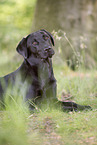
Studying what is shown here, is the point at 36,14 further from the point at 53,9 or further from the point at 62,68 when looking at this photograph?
the point at 62,68

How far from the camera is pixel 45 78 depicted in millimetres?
3744

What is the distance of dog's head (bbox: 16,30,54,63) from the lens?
3498mm

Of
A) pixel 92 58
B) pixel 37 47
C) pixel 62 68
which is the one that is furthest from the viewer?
pixel 92 58

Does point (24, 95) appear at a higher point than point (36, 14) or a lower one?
lower

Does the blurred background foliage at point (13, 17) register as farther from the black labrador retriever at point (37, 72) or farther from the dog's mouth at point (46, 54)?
the dog's mouth at point (46, 54)

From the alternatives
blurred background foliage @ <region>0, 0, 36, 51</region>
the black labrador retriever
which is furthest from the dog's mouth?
blurred background foliage @ <region>0, 0, 36, 51</region>

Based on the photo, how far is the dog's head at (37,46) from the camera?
11.5ft

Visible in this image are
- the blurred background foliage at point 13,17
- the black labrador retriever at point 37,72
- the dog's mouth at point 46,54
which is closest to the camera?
the dog's mouth at point 46,54

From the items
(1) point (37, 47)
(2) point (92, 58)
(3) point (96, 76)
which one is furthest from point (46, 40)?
(2) point (92, 58)

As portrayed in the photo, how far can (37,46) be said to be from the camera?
11.7 feet

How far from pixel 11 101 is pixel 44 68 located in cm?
77

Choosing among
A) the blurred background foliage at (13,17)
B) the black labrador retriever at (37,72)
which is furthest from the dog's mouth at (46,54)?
the blurred background foliage at (13,17)

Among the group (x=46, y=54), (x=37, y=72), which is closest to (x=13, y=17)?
(x=37, y=72)

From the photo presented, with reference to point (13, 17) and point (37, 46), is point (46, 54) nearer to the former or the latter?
point (37, 46)
